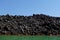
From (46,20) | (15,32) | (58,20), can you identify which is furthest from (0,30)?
(58,20)

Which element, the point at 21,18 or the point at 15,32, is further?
the point at 21,18

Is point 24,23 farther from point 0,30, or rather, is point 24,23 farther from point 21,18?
point 0,30

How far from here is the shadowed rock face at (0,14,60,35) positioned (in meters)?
35.8

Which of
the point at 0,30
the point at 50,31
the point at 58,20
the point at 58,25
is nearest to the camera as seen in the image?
→ the point at 0,30

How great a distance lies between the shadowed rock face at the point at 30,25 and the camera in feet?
118

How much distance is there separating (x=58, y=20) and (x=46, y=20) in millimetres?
3441

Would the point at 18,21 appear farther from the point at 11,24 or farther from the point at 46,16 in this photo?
the point at 46,16

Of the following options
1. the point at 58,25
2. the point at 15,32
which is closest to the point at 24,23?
the point at 15,32

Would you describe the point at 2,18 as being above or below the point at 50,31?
above

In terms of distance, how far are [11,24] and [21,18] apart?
4991 mm

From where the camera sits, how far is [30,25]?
39000 millimetres

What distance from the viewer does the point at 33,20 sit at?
41000mm

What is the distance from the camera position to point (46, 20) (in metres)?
40.9

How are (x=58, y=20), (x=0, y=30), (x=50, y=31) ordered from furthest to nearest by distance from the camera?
(x=58, y=20), (x=50, y=31), (x=0, y=30)
